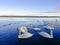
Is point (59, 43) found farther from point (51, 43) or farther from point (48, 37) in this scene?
point (48, 37)

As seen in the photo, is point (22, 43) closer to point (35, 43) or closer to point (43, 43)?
point (35, 43)

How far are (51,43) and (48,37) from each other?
248 centimetres

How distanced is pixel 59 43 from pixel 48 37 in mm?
2894

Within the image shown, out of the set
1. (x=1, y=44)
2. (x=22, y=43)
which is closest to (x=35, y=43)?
(x=22, y=43)

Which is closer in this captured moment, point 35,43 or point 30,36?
point 35,43

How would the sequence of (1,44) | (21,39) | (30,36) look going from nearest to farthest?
(1,44) → (21,39) → (30,36)

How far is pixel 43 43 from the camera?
17172 millimetres

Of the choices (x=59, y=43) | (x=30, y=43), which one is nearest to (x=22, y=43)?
(x=30, y=43)

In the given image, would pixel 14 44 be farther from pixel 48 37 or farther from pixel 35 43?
pixel 48 37

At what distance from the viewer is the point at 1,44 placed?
54.4 feet

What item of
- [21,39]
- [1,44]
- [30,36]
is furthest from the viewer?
[30,36]

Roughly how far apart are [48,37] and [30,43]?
13.0 ft

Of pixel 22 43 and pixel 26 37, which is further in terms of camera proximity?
pixel 26 37

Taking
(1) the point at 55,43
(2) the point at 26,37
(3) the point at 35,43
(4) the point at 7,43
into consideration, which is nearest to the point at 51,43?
(1) the point at 55,43
